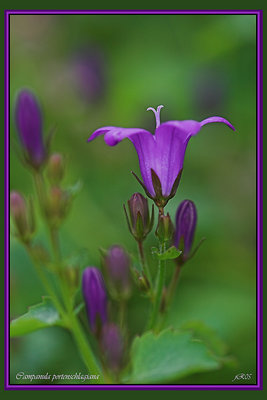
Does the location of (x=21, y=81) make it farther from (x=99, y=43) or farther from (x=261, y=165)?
(x=261, y=165)

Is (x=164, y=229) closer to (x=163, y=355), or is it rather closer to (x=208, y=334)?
(x=163, y=355)

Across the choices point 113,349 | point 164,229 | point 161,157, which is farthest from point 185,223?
point 113,349

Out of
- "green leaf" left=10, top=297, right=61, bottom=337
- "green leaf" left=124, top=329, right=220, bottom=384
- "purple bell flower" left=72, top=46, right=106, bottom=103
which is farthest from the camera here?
"purple bell flower" left=72, top=46, right=106, bottom=103

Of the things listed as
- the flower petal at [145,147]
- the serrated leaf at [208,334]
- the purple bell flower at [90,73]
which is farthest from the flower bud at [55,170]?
the purple bell flower at [90,73]

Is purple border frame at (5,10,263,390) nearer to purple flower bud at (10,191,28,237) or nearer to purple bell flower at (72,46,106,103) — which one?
purple flower bud at (10,191,28,237)

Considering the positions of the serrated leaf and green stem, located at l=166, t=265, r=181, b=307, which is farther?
the serrated leaf

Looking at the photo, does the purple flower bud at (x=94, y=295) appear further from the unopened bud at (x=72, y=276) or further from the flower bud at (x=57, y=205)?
the flower bud at (x=57, y=205)

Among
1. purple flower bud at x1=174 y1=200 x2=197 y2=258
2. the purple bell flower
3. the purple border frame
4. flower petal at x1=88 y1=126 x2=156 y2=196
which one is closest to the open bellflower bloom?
flower petal at x1=88 y1=126 x2=156 y2=196
